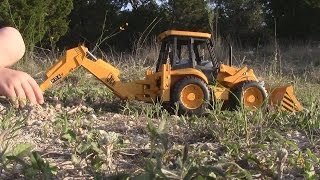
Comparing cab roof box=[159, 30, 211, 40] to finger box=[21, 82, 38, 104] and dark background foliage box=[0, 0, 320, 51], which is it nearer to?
finger box=[21, 82, 38, 104]

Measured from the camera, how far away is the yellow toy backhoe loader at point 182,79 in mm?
5336

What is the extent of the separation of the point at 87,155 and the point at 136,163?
163mm

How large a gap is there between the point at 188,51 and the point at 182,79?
0.53 m

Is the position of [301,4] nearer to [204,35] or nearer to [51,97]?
[204,35]

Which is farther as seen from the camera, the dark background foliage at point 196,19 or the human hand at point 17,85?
the dark background foliage at point 196,19

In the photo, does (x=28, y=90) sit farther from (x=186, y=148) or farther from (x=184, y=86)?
(x=184, y=86)

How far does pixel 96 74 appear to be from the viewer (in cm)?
555

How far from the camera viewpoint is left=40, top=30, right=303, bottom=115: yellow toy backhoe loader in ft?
17.5

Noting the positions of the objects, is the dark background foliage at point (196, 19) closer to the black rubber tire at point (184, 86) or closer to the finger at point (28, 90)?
the black rubber tire at point (184, 86)

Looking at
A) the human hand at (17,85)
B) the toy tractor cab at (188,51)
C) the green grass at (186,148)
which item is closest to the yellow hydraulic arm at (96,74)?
the toy tractor cab at (188,51)

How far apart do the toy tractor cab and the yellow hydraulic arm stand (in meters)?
Answer: 0.52

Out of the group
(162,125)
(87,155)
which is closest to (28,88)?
(162,125)

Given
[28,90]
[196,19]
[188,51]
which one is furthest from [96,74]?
[196,19]

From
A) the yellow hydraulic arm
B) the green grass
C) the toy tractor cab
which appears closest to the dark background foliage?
the toy tractor cab
